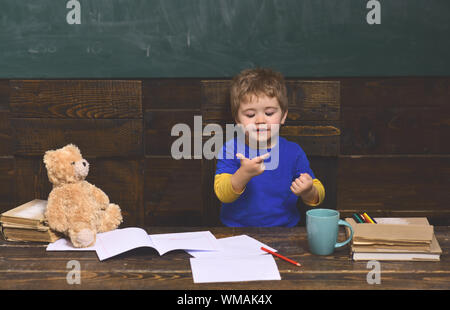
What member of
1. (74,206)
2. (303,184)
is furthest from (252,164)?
(74,206)

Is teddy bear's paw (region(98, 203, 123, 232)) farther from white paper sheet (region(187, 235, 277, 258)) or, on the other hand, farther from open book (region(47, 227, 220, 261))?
white paper sheet (region(187, 235, 277, 258))

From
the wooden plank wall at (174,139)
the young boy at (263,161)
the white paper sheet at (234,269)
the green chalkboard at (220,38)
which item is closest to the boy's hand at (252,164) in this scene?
the young boy at (263,161)

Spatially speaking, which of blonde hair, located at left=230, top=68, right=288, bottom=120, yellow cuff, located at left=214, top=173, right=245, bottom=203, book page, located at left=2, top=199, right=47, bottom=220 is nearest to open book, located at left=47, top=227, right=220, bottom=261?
book page, located at left=2, top=199, right=47, bottom=220

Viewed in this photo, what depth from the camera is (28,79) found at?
6.88 feet

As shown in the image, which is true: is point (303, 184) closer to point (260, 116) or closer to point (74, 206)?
point (260, 116)

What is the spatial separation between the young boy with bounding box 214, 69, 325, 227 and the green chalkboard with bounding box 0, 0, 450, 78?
0.41 m

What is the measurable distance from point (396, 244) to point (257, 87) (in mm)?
745

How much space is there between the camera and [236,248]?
1241mm

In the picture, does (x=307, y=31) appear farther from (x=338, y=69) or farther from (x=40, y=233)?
(x=40, y=233)

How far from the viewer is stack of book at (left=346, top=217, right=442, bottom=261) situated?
44.8 inches

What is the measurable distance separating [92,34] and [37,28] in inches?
9.7

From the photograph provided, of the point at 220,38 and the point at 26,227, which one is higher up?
the point at 220,38
